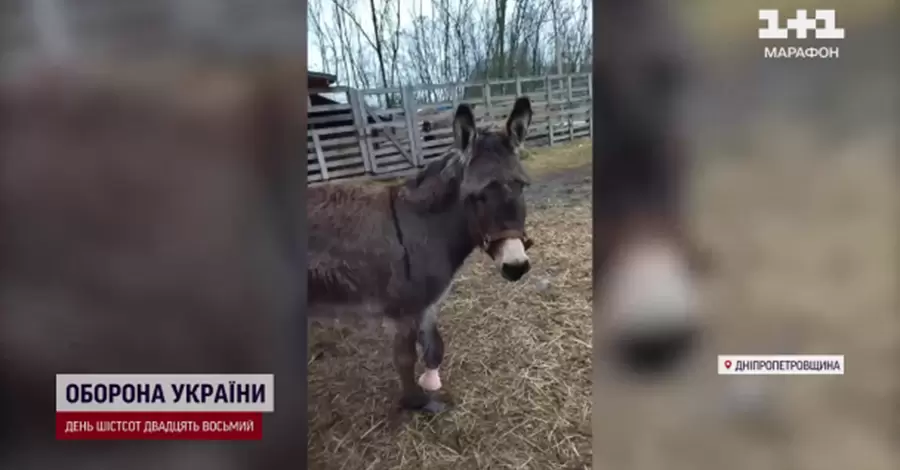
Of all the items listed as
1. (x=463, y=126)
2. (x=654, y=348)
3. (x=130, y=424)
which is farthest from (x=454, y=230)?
(x=130, y=424)

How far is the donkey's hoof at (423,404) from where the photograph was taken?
217 centimetres

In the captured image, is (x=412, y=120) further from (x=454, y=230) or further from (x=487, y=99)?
(x=454, y=230)

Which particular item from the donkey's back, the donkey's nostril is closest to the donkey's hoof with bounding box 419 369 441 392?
the donkey's back

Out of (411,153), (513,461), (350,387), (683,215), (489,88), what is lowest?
(513,461)

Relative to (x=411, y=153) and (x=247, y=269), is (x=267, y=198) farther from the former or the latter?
(x=411, y=153)

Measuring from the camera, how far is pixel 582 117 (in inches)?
85.3

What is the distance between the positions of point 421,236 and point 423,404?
0.53 meters

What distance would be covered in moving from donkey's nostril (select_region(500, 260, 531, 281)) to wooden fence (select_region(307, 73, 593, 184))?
378mm

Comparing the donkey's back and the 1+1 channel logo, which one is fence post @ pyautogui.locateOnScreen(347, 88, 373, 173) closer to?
the donkey's back

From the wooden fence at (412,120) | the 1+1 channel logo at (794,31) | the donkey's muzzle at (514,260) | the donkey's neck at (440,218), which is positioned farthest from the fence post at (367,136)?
the 1+1 channel logo at (794,31)

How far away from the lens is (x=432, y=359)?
2.16 metres

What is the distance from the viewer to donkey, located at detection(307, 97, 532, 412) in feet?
7.14

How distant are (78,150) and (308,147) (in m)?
0.72

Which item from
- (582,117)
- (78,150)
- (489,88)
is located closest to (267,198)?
(78,150)
